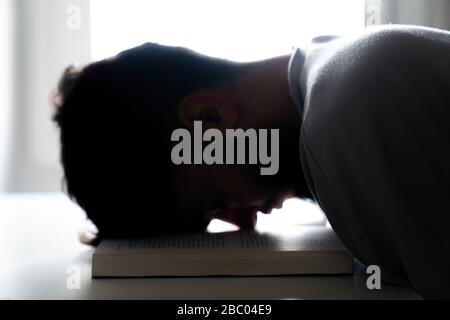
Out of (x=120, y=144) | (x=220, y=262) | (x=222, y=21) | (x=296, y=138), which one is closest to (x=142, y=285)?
(x=220, y=262)

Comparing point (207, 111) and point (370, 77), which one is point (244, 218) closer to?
point (207, 111)

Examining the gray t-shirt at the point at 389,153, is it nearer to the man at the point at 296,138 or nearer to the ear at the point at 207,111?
the man at the point at 296,138

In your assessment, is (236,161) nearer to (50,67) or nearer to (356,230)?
(356,230)

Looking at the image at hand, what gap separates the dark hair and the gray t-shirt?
0.62 ft

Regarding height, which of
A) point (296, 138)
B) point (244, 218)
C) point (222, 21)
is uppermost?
point (222, 21)

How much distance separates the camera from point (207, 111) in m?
0.71

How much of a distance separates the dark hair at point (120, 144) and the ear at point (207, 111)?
0.01 m

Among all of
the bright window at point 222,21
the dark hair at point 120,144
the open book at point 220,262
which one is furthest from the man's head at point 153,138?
the bright window at point 222,21

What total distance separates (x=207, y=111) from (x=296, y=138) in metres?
0.12

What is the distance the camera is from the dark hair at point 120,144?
0.68 metres

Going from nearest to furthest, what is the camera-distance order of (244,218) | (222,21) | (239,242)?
(239,242) → (244,218) → (222,21)

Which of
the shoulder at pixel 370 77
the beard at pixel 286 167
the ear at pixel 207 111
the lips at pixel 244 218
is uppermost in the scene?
the shoulder at pixel 370 77
